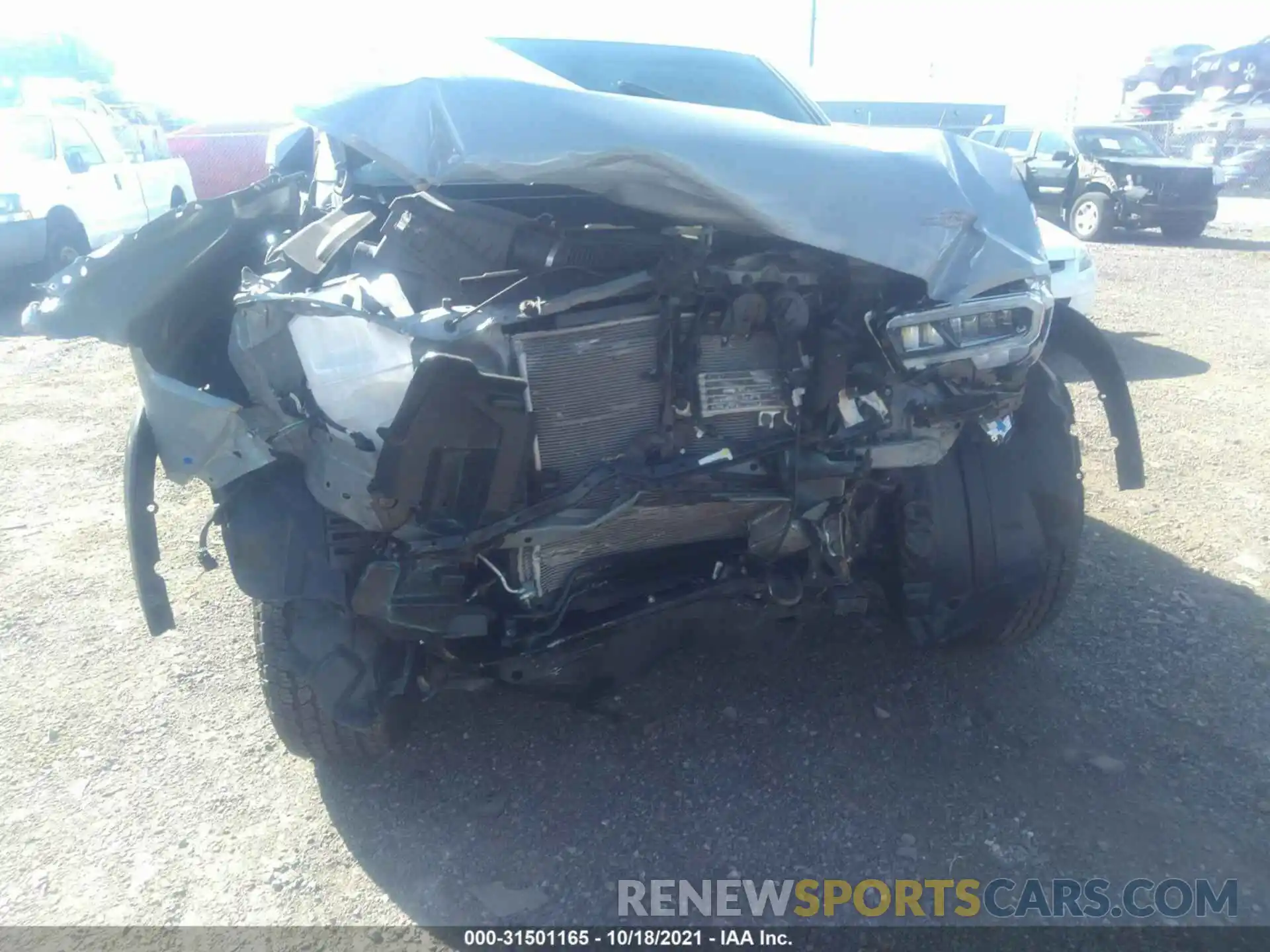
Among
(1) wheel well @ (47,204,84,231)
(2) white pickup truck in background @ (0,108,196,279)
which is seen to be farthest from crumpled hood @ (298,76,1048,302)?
(1) wheel well @ (47,204,84,231)

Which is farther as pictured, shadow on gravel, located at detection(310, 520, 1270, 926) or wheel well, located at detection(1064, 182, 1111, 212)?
wheel well, located at detection(1064, 182, 1111, 212)

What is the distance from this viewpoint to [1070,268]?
6469mm

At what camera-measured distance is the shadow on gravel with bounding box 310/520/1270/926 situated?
95.2 inches

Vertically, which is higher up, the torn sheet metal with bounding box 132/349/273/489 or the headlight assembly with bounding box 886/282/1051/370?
the headlight assembly with bounding box 886/282/1051/370

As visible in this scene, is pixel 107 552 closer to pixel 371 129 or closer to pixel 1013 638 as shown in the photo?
pixel 371 129

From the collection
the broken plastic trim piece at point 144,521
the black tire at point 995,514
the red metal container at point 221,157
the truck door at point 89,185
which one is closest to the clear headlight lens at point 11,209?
the truck door at point 89,185

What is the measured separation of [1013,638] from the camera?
10.3 ft

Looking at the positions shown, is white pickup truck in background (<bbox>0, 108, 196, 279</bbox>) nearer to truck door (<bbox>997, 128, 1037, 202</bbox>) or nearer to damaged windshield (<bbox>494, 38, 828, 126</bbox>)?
damaged windshield (<bbox>494, 38, 828, 126</bbox>)

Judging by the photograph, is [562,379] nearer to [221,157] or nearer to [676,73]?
[676,73]

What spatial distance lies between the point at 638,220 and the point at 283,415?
111 centimetres

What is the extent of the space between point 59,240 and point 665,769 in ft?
33.9

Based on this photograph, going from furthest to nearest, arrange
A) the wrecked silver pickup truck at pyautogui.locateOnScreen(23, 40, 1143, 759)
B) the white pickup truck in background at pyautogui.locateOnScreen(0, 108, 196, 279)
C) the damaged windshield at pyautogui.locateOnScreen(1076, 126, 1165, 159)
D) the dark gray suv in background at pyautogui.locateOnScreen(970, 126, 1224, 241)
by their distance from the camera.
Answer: the damaged windshield at pyautogui.locateOnScreen(1076, 126, 1165, 159) → the dark gray suv in background at pyautogui.locateOnScreen(970, 126, 1224, 241) → the white pickup truck in background at pyautogui.locateOnScreen(0, 108, 196, 279) → the wrecked silver pickup truck at pyautogui.locateOnScreen(23, 40, 1143, 759)

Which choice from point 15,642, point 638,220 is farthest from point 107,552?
point 638,220

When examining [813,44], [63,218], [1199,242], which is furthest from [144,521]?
[813,44]
